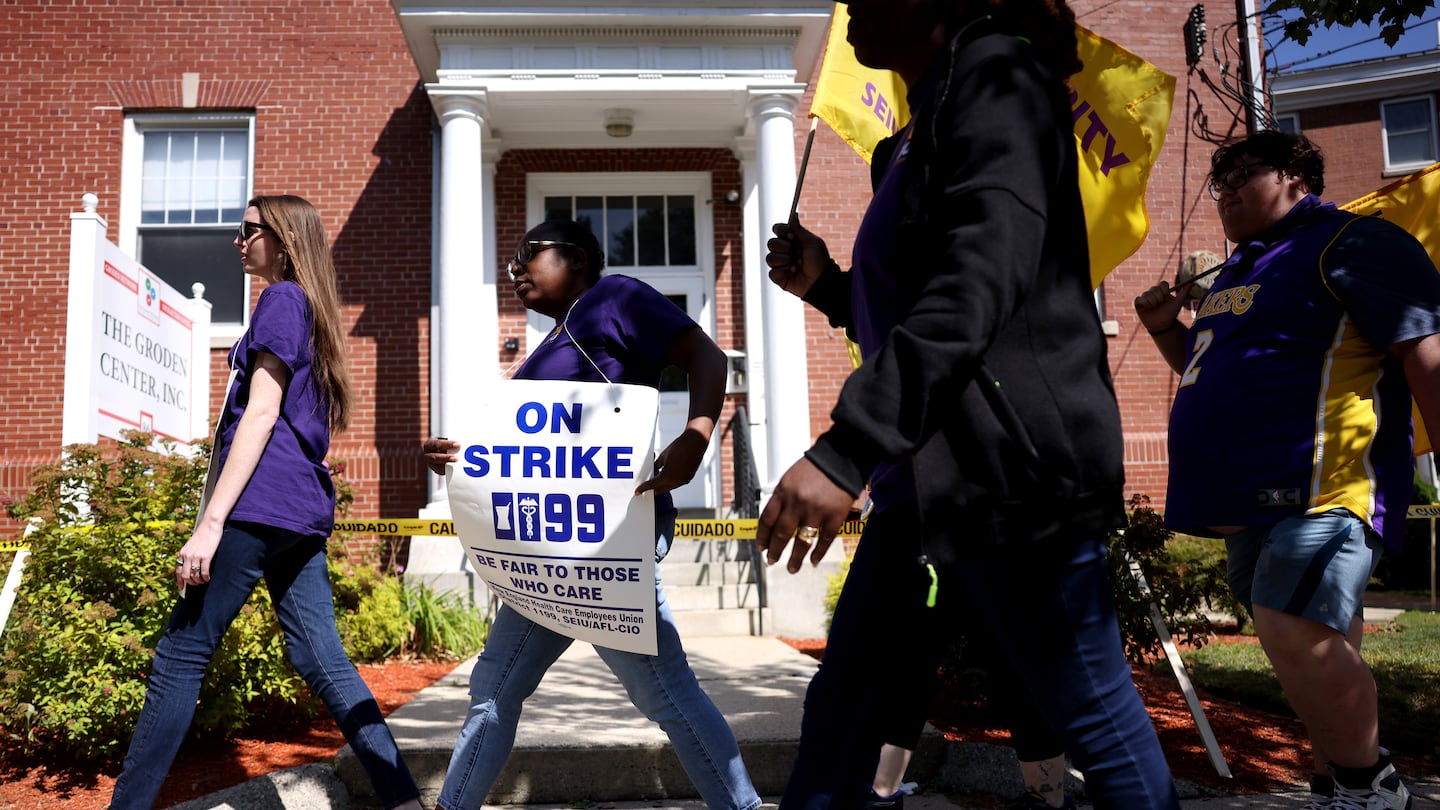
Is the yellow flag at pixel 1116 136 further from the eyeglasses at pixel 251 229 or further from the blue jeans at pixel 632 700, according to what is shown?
the blue jeans at pixel 632 700

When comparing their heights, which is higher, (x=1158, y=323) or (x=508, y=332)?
(x=508, y=332)

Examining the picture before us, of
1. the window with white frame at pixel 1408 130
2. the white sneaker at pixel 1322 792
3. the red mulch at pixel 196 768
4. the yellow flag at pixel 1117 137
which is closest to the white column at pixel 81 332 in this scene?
the red mulch at pixel 196 768

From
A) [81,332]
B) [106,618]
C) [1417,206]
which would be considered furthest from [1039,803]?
[81,332]

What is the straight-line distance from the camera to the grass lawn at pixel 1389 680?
4.74m

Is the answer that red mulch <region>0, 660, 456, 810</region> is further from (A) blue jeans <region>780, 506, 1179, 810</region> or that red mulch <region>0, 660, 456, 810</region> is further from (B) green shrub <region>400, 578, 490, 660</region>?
(A) blue jeans <region>780, 506, 1179, 810</region>

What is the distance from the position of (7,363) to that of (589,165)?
618cm

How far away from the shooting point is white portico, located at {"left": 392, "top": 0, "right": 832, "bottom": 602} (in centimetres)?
894

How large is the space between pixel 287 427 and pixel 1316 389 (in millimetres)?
3007

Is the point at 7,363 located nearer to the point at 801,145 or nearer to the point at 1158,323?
the point at 801,145

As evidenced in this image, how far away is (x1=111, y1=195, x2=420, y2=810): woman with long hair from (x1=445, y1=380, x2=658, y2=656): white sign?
689mm

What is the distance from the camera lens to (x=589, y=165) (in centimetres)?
1073

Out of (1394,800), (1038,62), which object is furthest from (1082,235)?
(1394,800)

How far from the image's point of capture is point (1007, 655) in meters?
1.70

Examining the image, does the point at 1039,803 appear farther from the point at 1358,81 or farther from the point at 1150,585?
the point at 1358,81
